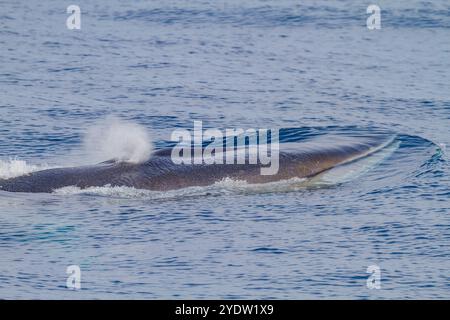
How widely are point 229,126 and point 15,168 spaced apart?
7537 mm

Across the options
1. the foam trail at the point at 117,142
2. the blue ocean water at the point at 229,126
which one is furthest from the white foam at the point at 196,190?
the foam trail at the point at 117,142

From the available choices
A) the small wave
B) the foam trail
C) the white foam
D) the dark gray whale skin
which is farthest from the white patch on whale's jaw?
the small wave

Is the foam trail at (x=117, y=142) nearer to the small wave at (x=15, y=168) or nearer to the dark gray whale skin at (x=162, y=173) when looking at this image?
the dark gray whale skin at (x=162, y=173)

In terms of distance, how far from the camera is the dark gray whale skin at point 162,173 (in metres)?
23.0

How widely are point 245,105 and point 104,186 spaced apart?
1106cm

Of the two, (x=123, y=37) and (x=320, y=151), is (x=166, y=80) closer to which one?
(x=123, y=37)

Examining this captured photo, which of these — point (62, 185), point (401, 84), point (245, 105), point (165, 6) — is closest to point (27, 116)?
point (245, 105)

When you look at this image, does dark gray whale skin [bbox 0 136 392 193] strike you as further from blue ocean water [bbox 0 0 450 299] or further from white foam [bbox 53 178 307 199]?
blue ocean water [bbox 0 0 450 299]

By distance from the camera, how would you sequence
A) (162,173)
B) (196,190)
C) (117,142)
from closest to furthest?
1. (196,190)
2. (162,173)
3. (117,142)

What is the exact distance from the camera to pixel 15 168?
79.6 ft

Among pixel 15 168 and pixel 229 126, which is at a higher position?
pixel 15 168

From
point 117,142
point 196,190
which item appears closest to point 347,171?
point 196,190

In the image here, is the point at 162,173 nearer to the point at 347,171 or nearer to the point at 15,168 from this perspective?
the point at 15,168

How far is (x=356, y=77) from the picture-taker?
37188 mm
